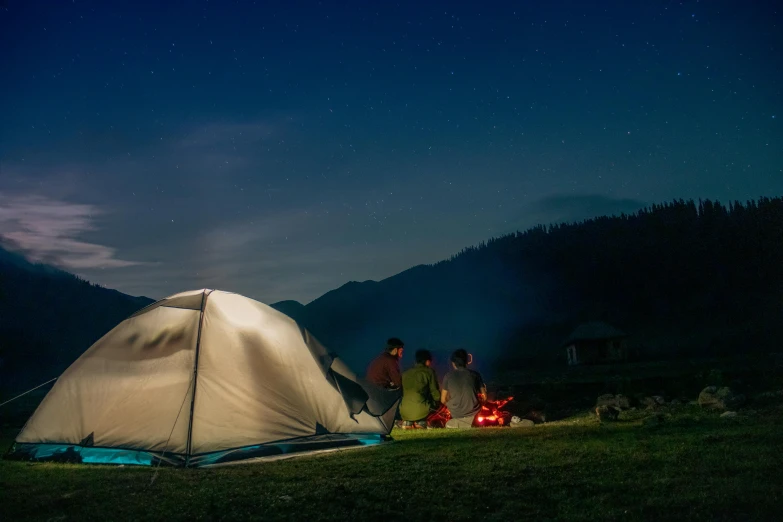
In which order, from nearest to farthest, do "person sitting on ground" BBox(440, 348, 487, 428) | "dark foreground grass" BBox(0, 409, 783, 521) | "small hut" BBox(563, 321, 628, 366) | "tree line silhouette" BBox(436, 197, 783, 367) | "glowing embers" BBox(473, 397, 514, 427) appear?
1. "dark foreground grass" BBox(0, 409, 783, 521)
2. "glowing embers" BBox(473, 397, 514, 427)
3. "person sitting on ground" BBox(440, 348, 487, 428)
4. "small hut" BBox(563, 321, 628, 366)
5. "tree line silhouette" BBox(436, 197, 783, 367)

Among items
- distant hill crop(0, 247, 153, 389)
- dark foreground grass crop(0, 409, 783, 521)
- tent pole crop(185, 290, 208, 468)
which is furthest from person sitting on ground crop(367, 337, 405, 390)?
distant hill crop(0, 247, 153, 389)

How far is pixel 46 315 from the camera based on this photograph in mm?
85500

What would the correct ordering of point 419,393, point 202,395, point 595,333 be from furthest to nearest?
point 595,333 → point 419,393 → point 202,395

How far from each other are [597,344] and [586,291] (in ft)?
209

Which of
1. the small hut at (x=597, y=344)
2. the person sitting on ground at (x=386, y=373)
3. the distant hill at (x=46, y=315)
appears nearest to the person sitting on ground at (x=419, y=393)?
the person sitting on ground at (x=386, y=373)

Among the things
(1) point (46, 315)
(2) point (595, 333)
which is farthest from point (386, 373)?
(1) point (46, 315)

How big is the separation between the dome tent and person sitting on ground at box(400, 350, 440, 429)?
2.07 meters

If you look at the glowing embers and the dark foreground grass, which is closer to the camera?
the dark foreground grass

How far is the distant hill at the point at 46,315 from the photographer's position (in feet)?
223

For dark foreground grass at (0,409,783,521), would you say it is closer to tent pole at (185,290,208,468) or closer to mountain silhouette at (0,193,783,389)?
tent pole at (185,290,208,468)

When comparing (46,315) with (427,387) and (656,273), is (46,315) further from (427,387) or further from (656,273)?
(656,273)

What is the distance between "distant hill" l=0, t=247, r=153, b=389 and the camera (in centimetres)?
6788

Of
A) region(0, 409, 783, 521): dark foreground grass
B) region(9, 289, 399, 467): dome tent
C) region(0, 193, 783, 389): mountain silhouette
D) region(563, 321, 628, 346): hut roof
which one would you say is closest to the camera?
region(0, 409, 783, 521): dark foreground grass

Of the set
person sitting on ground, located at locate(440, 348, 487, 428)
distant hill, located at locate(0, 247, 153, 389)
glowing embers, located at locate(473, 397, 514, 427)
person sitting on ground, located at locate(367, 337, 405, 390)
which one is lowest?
glowing embers, located at locate(473, 397, 514, 427)
